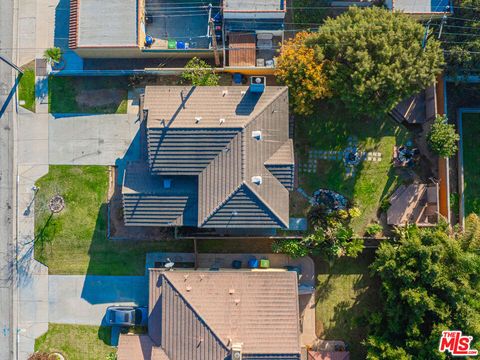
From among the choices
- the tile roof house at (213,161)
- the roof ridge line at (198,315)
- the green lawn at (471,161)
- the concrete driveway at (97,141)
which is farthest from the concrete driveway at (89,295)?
the green lawn at (471,161)

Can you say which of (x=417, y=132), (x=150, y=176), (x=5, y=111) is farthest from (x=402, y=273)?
(x=5, y=111)

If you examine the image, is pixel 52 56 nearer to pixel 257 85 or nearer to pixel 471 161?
pixel 257 85

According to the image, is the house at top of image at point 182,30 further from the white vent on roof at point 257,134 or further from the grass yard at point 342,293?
the grass yard at point 342,293

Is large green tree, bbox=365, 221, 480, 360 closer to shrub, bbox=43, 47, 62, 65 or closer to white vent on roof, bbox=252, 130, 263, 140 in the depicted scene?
white vent on roof, bbox=252, 130, 263, 140

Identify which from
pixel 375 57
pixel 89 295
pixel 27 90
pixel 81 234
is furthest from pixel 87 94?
pixel 375 57

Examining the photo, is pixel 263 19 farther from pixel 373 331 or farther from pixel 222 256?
pixel 373 331

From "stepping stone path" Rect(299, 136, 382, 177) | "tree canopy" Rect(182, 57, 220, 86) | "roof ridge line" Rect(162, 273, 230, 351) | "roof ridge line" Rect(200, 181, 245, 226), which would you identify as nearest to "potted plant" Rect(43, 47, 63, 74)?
"tree canopy" Rect(182, 57, 220, 86)
